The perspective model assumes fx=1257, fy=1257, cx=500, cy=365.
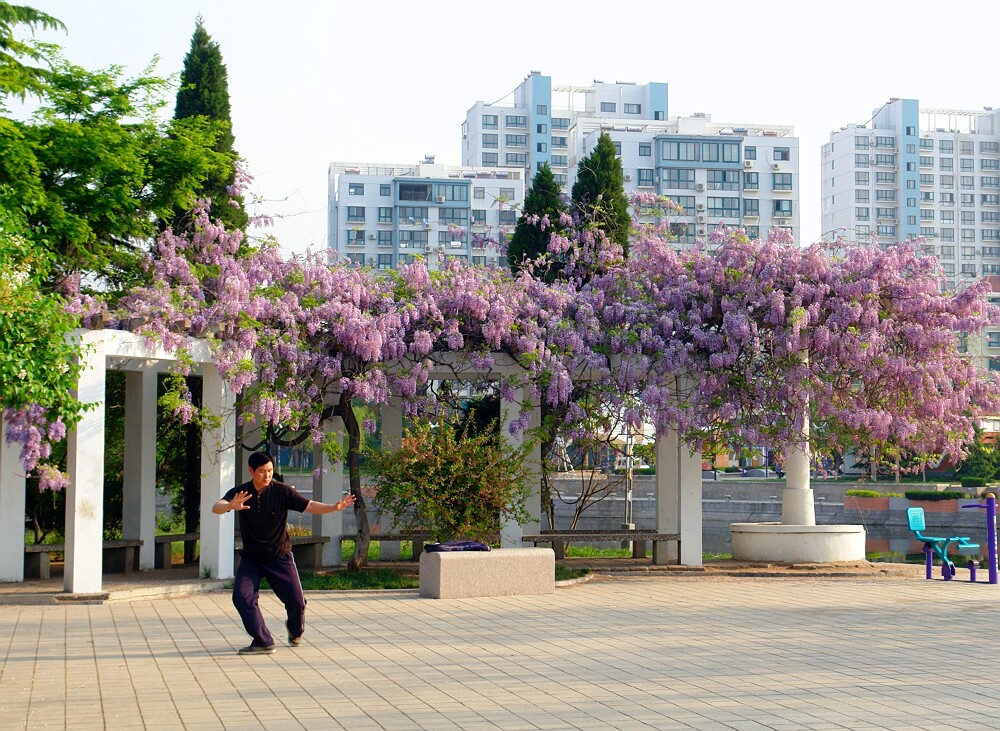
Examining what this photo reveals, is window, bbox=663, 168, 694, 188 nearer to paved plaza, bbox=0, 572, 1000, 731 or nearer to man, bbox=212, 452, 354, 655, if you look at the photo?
paved plaza, bbox=0, 572, 1000, 731

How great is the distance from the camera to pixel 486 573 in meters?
14.2

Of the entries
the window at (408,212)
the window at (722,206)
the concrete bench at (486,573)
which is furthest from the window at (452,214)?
the concrete bench at (486,573)

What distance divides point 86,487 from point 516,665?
20.1 feet

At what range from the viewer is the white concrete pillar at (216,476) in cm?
1493

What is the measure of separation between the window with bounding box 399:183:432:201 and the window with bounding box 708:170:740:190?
71.8 feet

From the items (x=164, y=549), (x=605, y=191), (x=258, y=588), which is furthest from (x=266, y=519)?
(x=605, y=191)

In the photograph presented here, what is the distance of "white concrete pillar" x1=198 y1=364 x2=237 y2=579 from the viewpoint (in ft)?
49.0

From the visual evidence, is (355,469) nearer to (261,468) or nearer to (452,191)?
(261,468)

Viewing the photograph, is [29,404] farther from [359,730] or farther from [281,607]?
[359,730]

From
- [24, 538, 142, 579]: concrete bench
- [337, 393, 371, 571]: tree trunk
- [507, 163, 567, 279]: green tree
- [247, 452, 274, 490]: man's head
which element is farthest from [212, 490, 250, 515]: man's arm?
[507, 163, 567, 279]: green tree

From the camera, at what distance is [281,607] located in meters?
12.9

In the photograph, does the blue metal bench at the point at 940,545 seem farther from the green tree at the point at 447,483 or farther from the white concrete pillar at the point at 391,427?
the white concrete pillar at the point at 391,427

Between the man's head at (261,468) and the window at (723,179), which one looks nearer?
the man's head at (261,468)

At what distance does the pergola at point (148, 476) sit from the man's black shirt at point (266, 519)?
4.04m
